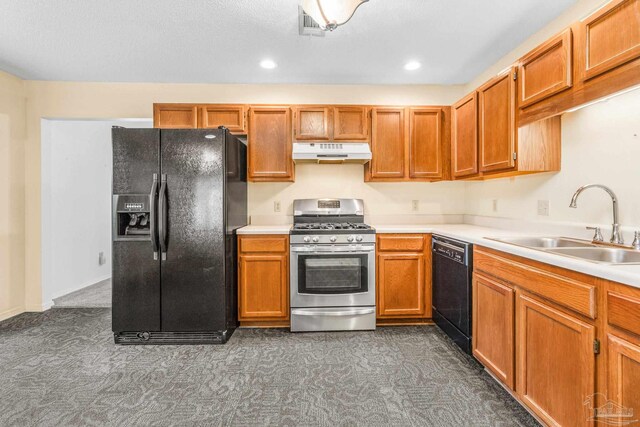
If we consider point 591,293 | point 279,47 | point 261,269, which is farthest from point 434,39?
point 261,269

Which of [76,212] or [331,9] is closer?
[331,9]

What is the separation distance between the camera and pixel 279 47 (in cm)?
273

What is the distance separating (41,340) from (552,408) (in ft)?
12.3

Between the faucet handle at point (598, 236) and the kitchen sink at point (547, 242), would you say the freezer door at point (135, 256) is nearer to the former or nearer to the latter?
the kitchen sink at point (547, 242)

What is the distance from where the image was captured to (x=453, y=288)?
2.57 metres

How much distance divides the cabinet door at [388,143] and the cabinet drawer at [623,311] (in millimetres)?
2326

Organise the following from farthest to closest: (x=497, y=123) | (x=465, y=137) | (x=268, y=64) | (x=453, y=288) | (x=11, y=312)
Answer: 1. (x=11, y=312)
2. (x=268, y=64)
3. (x=465, y=137)
4. (x=453, y=288)
5. (x=497, y=123)

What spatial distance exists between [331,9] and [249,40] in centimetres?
138

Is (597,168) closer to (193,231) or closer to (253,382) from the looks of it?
(253,382)

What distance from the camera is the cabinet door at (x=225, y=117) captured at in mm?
3312

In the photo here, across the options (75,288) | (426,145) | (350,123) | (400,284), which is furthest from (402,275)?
(75,288)

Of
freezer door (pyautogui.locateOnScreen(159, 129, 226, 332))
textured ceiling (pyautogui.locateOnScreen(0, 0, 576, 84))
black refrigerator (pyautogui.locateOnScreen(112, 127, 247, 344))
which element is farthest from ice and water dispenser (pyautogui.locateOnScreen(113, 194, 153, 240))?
textured ceiling (pyautogui.locateOnScreen(0, 0, 576, 84))

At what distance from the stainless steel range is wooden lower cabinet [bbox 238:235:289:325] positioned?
0.10m
